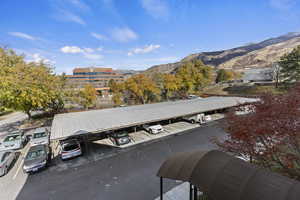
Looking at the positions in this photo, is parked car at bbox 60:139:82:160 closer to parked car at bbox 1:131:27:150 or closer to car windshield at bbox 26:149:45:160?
car windshield at bbox 26:149:45:160

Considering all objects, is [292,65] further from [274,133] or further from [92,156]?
[92,156]

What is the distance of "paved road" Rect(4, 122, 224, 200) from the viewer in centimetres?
688

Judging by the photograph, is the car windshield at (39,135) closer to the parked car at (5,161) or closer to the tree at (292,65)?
the parked car at (5,161)

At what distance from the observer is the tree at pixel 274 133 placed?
15.9 feet

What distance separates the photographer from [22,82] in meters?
14.2

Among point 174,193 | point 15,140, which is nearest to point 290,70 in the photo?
point 174,193

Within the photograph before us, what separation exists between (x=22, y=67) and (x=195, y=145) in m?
19.8

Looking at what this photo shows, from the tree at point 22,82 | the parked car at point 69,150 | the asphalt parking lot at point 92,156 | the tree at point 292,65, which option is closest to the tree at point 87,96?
the tree at point 22,82

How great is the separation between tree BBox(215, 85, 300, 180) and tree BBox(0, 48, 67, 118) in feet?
60.7

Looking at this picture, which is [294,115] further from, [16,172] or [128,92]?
[128,92]

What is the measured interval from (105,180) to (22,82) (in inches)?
551

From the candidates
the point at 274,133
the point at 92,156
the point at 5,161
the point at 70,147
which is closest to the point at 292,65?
the point at 274,133

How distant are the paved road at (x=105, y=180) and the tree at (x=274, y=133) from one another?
424cm

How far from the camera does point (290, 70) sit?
2856cm
